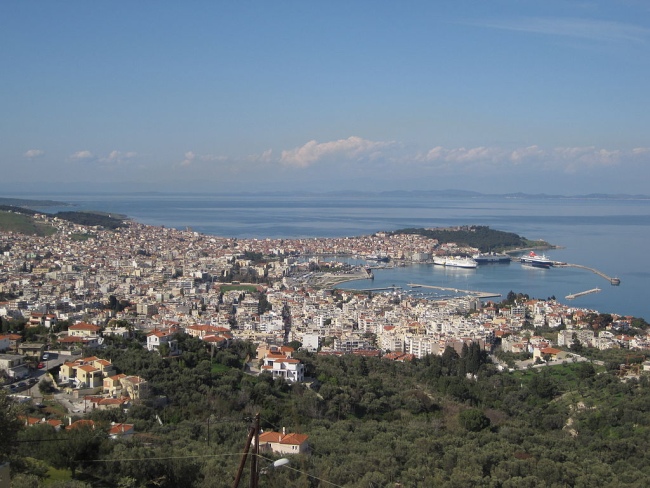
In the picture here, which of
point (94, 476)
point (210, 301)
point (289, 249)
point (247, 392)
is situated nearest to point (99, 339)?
point (247, 392)

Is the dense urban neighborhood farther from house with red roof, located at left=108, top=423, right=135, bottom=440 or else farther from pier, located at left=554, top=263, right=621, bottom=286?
pier, located at left=554, top=263, right=621, bottom=286

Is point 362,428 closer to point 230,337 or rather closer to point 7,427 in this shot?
point 7,427

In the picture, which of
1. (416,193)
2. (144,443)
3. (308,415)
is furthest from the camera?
(416,193)

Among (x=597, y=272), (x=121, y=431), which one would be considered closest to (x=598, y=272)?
(x=597, y=272)

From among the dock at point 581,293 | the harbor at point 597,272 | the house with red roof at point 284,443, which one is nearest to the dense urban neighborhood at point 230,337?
the house with red roof at point 284,443

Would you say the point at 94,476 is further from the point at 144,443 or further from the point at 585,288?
the point at 585,288

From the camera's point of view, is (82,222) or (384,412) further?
(82,222)

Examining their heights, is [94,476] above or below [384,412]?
above

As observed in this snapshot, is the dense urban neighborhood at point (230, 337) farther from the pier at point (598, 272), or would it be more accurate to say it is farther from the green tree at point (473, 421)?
the pier at point (598, 272)

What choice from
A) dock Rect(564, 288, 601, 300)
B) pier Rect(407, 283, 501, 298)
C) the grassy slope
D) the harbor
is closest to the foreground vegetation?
pier Rect(407, 283, 501, 298)
